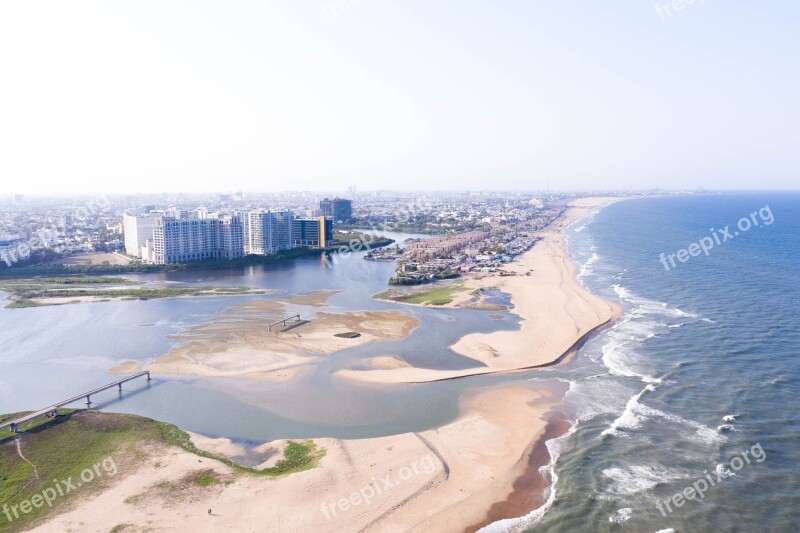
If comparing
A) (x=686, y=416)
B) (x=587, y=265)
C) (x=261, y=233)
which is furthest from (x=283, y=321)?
(x=587, y=265)

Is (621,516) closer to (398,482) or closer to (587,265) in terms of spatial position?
(398,482)

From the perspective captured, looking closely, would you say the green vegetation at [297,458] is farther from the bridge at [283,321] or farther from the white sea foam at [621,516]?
the bridge at [283,321]

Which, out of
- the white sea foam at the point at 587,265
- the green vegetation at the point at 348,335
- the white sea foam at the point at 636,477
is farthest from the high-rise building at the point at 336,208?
the white sea foam at the point at 636,477

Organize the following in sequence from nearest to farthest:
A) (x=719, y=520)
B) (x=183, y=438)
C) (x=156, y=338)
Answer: (x=719, y=520)
(x=183, y=438)
(x=156, y=338)

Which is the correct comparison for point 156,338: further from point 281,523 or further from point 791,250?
point 791,250

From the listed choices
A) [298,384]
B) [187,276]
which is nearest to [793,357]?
[298,384]

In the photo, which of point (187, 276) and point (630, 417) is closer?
point (630, 417)
